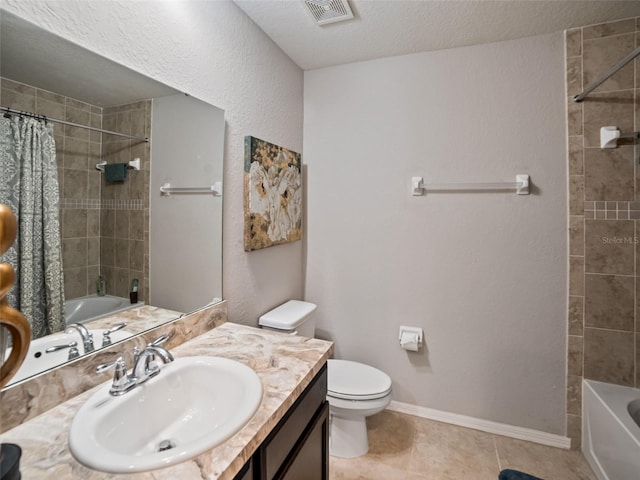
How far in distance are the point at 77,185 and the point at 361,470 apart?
6.04ft

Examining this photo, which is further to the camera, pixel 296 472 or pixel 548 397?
pixel 548 397

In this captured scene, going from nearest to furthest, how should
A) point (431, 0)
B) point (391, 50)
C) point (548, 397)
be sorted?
point (431, 0) < point (548, 397) < point (391, 50)

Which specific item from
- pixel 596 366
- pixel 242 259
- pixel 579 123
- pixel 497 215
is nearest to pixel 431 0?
pixel 579 123

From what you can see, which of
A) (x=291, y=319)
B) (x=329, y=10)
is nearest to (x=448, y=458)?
(x=291, y=319)

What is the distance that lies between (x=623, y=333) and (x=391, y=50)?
2.14 meters

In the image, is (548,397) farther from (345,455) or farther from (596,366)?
(345,455)

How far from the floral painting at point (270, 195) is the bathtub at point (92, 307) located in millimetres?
686

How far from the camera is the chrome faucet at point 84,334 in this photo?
3.08ft

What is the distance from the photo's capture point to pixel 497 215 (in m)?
1.91

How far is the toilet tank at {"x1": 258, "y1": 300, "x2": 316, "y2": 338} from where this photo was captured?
1777 mm

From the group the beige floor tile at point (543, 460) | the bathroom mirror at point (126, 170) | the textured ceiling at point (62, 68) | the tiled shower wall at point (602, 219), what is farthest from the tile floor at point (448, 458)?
the textured ceiling at point (62, 68)

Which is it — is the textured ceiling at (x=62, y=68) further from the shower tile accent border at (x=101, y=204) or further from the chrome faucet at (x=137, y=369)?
the chrome faucet at (x=137, y=369)

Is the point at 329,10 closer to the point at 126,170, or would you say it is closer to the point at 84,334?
the point at 126,170

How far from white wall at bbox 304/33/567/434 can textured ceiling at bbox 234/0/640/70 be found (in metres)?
0.11
